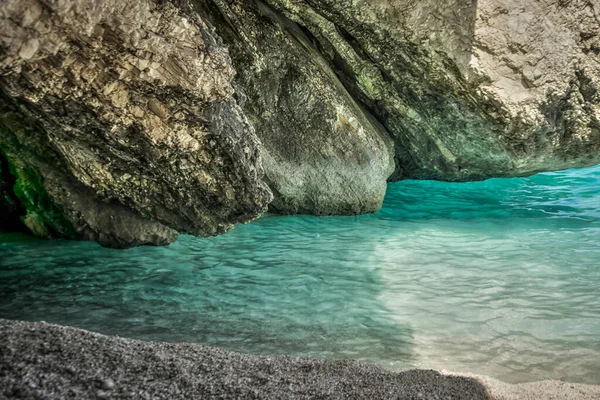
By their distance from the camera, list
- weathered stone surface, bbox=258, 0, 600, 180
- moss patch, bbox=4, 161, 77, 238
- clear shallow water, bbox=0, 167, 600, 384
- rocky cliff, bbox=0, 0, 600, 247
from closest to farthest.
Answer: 1. rocky cliff, bbox=0, 0, 600, 247
2. clear shallow water, bbox=0, 167, 600, 384
3. weathered stone surface, bbox=258, 0, 600, 180
4. moss patch, bbox=4, 161, 77, 238

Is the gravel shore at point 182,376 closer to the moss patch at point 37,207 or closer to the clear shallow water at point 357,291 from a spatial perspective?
the clear shallow water at point 357,291

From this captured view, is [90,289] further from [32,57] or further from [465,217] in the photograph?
[465,217]

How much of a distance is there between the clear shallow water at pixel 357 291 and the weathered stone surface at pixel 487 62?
5.92ft

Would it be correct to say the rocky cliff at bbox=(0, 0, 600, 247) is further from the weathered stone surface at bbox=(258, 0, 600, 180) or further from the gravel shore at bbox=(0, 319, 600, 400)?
the gravel shore at bbox=(0, 319, 600, 400)

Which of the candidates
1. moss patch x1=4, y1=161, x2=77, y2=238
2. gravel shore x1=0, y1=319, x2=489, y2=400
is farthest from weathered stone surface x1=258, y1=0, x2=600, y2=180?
gravel shore x1=0, y1=319, x2=489, y2=400

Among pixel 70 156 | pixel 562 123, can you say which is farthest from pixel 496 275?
pixel 70 156

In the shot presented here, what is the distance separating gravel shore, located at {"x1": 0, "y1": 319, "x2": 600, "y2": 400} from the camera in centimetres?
266

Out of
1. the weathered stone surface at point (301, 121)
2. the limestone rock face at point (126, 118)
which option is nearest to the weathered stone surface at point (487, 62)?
the weathered stone surface at point (301, 121)

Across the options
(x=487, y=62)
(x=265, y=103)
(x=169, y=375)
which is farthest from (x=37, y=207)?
(x=487, y=62)

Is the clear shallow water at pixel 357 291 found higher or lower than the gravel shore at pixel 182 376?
lower

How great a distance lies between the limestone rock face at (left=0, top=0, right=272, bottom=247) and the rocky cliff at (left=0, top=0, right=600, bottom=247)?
0.02 meters

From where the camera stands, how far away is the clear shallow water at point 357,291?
191 inches

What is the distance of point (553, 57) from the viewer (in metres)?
6.93

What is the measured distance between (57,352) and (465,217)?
922cm
